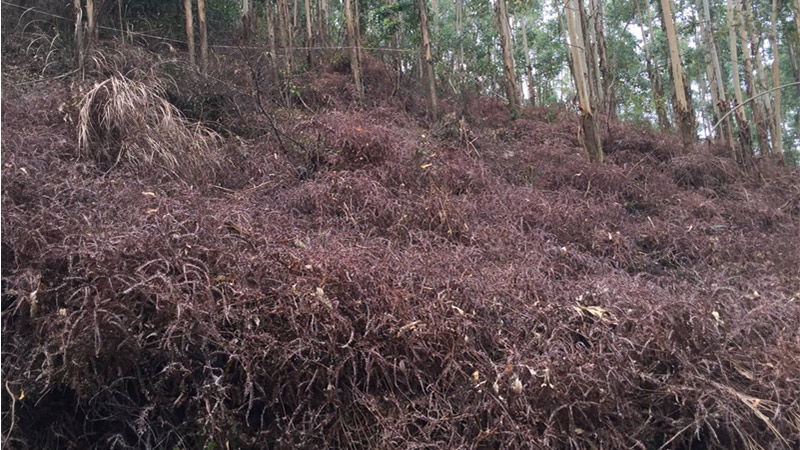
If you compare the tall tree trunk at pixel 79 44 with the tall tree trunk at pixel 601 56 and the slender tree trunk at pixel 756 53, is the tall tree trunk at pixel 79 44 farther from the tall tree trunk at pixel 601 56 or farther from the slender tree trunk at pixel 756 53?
the slender tree trunk at pixel 756 53

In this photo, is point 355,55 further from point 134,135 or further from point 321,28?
point 134,135

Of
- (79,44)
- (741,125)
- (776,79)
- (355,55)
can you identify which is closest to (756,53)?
(776,79)

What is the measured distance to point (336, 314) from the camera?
10.3ft

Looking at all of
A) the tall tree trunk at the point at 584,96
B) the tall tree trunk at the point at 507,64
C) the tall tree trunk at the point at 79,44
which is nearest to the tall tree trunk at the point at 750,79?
the tall tree trunk at the point at 507,64

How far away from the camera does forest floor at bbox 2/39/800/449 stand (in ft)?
9.28

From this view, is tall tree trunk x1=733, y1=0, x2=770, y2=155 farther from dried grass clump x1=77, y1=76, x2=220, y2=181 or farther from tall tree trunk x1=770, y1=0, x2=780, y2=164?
dried grass clump x1=77, y1=76, x2=220, y2=181

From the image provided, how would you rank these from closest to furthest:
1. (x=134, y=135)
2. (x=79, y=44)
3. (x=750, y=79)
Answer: (x=134, y=135)
(x=79, y=44)
(x=750, y=79)

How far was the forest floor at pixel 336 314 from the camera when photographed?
2828 millimetres

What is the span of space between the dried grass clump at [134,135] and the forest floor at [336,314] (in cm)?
2

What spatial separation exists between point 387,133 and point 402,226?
192 centimetres

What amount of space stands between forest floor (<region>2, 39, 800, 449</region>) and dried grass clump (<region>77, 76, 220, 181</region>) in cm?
2

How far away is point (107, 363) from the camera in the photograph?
286 cm

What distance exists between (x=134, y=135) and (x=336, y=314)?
3.01 metres

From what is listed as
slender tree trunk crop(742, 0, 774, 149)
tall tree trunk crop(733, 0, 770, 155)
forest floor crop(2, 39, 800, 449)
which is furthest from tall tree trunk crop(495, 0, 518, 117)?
forest floor crop(2, 39, 800, 449)
